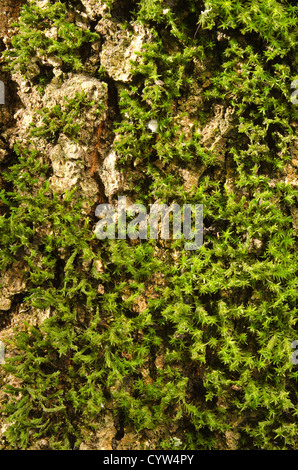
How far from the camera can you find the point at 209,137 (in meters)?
2.15

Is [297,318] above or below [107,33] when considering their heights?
below

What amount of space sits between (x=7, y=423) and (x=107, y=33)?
7.57 feet

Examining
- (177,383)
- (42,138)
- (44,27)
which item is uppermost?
(44,27)

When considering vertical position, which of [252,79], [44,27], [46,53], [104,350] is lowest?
[104,350]

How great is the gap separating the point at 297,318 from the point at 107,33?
1.98m

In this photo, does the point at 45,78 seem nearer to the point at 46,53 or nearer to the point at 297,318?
the point at 46,53

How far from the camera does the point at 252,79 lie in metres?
2.04

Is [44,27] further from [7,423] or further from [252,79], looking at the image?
[7,423]

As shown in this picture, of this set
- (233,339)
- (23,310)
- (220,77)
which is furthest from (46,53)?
(233,339)

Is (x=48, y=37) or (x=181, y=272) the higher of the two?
(x=48, y=37)

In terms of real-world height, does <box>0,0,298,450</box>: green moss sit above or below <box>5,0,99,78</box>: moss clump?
below

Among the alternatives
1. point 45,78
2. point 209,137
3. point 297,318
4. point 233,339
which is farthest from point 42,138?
point 297,318

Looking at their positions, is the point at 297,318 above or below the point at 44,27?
below

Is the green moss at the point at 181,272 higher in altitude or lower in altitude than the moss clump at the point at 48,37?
lower
